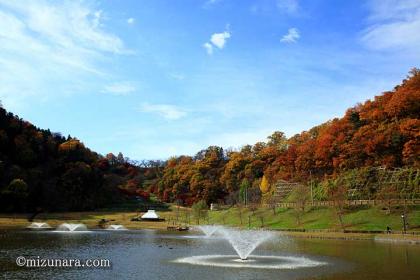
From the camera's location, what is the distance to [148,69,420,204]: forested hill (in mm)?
80688

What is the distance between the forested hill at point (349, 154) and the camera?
8069cm

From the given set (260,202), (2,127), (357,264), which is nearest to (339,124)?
(260,202)

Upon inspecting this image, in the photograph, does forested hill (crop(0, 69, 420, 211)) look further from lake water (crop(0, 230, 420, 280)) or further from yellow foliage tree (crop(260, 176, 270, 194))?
lake water (crop(0, 230, 420, 280))

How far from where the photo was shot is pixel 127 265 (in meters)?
30.2

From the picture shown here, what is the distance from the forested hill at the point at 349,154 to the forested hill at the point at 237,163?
0.18 meters

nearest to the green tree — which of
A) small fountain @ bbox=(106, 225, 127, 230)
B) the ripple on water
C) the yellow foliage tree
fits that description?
small fountain @ bbox=(106, 225, 127, 230)

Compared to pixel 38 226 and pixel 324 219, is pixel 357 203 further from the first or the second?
pixel 38 226

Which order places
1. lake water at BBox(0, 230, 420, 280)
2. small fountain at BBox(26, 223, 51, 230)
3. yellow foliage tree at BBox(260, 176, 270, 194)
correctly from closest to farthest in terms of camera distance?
lake water at BBox(0, 230, 420, 280), small fountain at BBox(26, 223, 51, 230), yellow foliage tree at BBox(260, 176, 270, 194)

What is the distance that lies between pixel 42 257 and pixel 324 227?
149 ft

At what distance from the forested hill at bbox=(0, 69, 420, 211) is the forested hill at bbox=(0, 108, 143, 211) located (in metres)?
0.22

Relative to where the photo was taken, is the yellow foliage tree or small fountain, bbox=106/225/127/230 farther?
the yellow foliage tree

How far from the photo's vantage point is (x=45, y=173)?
392 feet

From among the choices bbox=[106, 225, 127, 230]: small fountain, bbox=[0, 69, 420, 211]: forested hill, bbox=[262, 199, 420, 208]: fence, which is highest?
bbox=[0, 69, 420, 211]: forested hill

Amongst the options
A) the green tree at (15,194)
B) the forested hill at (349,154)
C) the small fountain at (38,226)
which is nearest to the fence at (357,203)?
the forested hill at (349,154)
